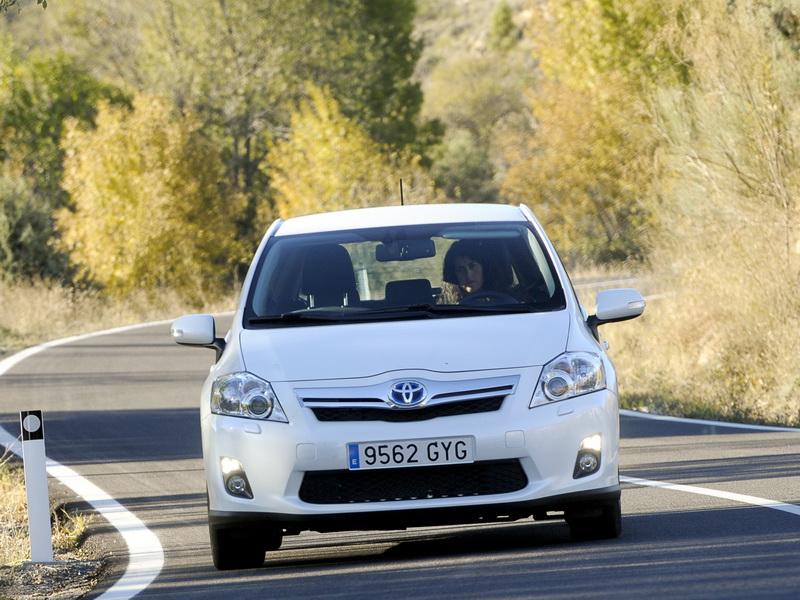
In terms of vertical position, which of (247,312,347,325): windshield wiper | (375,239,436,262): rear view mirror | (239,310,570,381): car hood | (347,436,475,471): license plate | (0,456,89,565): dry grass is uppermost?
(375,239,436,262): rear view mirror

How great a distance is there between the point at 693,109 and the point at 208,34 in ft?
115

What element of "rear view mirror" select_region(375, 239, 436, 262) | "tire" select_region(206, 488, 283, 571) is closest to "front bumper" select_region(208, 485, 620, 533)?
"tire" select_region(206, 488, 283, 571)

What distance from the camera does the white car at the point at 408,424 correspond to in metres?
6.85

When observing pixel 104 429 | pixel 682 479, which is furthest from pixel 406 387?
pixel 104 429

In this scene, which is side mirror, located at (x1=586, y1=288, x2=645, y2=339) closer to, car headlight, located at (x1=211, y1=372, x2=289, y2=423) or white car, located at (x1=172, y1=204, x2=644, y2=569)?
white car, located at (x1=172, y1=204, x2=644, y2=569)

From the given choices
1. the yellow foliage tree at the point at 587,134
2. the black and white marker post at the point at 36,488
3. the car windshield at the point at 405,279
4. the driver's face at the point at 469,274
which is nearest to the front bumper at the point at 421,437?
the car windshield at the point at 405,279

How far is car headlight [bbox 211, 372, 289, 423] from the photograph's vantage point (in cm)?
701

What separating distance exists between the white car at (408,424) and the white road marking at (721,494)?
123 cm

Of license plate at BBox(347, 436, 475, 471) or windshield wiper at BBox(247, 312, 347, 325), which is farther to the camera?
windshield wiper at BBox(247, 312, 347, 325)

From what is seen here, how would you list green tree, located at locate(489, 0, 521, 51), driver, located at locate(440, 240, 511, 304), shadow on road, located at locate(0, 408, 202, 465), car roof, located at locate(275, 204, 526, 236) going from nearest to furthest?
1. driver, located at locate(440, 240, 511, 304)
2. car roof, located at locate(275, 204, 526, 236)
3. shadow on road, located at locate(0, 408, 202, 465)
4. green tree, located at locate(489, 0, 521, 51)

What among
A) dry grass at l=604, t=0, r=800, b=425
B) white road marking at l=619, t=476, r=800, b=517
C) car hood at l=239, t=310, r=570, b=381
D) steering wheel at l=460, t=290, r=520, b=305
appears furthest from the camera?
dry grass at l=604, t=0, r=800, b=425

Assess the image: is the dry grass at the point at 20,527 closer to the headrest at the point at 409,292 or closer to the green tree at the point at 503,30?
the headrest at the point at 409,292

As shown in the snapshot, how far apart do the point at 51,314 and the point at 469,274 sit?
86.0 feet

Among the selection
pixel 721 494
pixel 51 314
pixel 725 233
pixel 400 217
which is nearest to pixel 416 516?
pixel 400 217
